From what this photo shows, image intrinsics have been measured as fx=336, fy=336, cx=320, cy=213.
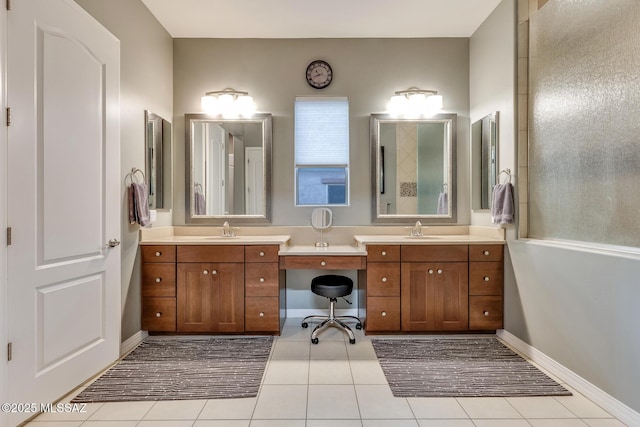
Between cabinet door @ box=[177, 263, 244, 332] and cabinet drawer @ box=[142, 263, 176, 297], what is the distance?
6cm

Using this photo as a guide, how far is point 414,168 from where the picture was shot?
331cm

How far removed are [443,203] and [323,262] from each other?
55.5 inches

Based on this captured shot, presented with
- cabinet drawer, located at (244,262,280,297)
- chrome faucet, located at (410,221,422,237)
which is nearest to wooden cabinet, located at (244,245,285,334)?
cabinet drawer, located at (244,262,280,297)

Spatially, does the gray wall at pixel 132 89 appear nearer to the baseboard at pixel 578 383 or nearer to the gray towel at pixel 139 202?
the gray towel at pixel 139 202

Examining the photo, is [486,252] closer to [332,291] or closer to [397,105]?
[332,291]

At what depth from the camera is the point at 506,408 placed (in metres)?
1.86

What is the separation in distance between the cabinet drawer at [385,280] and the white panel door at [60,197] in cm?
191

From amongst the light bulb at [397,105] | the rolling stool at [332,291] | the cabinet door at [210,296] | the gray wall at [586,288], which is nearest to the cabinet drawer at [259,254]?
the cabinet door at [210,296]

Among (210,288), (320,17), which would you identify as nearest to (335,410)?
(210,288)

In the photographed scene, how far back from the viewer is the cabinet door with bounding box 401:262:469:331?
9.09ft

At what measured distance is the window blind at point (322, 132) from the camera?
10.9ft

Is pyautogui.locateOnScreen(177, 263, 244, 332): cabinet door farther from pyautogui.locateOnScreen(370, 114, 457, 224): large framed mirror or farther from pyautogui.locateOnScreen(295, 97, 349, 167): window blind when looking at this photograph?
pyautogui.locateOnScreen(370, 114, 457, 224): large framed mirror

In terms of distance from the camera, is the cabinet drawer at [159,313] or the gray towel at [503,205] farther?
the cabinet drawer at [159,313]

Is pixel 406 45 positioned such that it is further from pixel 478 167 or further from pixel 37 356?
pixel 37 356
